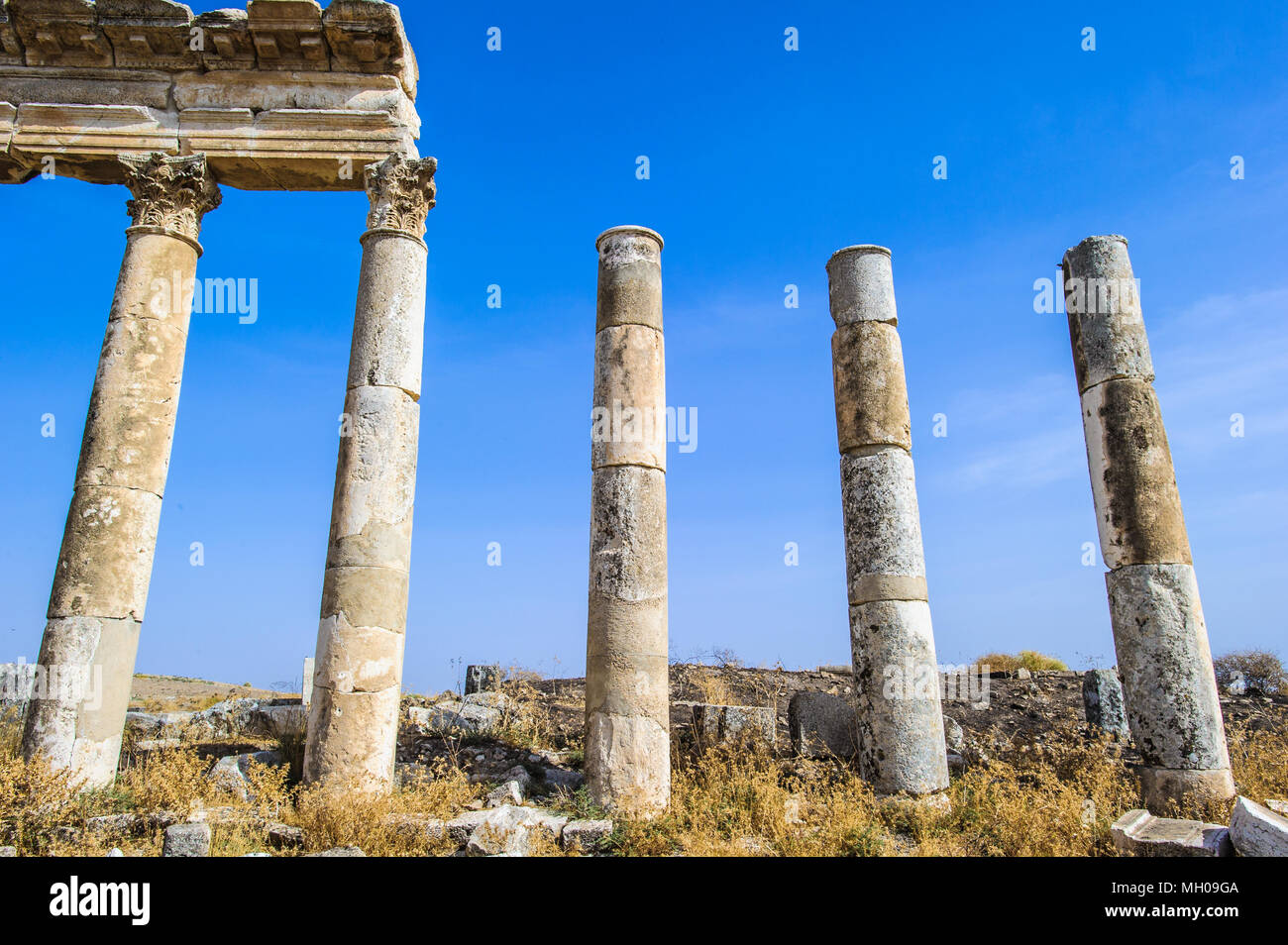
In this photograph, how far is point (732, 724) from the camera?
10883 mm

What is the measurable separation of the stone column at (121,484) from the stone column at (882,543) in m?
8.20

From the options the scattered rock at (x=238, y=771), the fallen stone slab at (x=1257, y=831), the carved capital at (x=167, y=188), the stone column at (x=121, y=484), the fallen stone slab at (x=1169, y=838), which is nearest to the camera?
the fallen stone slab at (x=1257, y=831)

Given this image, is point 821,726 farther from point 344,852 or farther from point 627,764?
point 344,852

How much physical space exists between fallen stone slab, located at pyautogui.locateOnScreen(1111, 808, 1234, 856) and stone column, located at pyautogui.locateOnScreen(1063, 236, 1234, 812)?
1.50m

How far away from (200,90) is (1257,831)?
1386cm

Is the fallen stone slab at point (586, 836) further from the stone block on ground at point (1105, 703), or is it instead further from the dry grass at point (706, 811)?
the stone block on ground at point (1105, 703)

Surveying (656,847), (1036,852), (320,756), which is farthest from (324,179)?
(1036,852)

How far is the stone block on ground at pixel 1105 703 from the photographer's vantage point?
12078 mm

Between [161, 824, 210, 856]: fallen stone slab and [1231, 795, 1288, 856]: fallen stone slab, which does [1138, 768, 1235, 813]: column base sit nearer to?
[1231, 795, 1288, 856]: fallen stone slab

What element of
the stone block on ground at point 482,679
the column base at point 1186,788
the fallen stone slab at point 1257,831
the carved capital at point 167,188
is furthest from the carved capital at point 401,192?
the column base at point 1186,788

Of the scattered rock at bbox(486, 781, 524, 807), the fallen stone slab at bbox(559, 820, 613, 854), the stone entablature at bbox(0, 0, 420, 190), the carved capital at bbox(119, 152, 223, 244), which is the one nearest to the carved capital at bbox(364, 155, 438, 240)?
the stone entablature at bbox(0, 0, 420, 190)

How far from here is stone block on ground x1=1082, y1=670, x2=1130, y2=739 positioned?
1208 cm

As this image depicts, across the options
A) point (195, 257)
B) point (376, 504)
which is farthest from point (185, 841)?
point (195, 257)
